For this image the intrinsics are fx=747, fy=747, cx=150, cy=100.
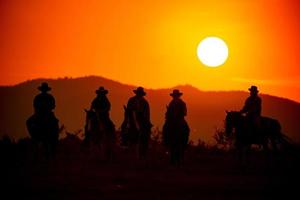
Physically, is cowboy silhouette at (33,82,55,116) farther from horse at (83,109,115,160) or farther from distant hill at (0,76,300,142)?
distant hill at (0,76,300,142)

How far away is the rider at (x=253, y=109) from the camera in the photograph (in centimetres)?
2616

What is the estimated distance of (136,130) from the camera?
27250mm

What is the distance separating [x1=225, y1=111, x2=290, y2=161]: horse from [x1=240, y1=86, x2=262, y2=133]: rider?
18cm

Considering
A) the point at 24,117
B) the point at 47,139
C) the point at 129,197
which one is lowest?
the point at 129,197

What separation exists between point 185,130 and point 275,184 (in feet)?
20.8

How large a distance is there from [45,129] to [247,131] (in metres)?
7.26

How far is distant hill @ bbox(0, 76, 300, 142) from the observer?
160125 millimetres

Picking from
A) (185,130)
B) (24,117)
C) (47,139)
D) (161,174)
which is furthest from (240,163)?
(24,117)

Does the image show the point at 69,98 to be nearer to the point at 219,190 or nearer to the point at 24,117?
the point at 24,117

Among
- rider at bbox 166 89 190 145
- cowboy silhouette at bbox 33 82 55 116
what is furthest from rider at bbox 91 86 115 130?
rider at bbox 166 89 190 145

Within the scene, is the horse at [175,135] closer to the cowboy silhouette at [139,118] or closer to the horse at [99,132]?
the cowboy silhouette at [139,118]

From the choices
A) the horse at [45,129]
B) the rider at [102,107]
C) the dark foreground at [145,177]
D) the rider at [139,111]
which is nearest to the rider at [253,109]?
the dark foreground at [145,177]

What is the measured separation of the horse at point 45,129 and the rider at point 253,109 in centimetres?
674

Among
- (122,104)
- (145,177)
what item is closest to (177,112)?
(145,177)
